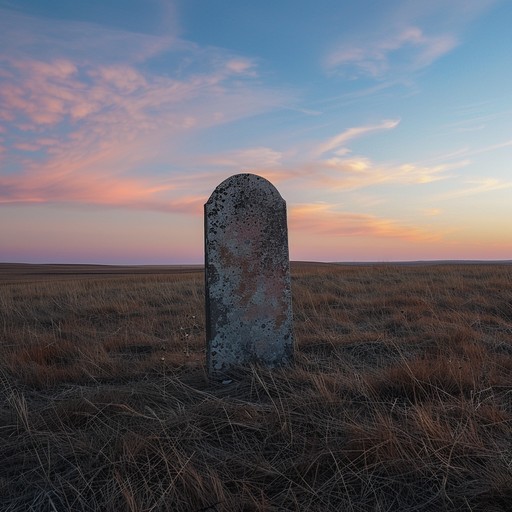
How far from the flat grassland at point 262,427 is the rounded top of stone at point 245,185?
5.44ft

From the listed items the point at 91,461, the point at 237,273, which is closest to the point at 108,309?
the point at 237,273

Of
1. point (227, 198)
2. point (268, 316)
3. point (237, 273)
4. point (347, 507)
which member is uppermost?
point (227, 198)

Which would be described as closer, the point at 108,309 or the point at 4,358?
the point at 4,358

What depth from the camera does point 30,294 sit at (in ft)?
35.7

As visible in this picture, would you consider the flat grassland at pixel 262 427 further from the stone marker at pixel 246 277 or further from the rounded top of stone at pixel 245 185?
the rounded top of stone at pixel 245 185

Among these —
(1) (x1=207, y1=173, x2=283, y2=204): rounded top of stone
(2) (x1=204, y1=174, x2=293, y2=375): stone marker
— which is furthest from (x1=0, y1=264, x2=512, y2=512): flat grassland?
(1) (x1=207, y1=173, x2=283, y2=204): rounded top of stone

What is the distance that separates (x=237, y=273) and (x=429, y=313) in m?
4.01

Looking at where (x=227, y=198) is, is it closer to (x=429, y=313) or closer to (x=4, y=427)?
(x=4, y=427)

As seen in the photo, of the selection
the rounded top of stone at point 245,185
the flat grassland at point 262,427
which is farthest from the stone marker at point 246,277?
the flat grassland at point 262,427

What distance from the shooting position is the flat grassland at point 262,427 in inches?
85.7

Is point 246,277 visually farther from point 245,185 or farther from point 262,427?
point 262,427

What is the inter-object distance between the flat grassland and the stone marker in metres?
0.25

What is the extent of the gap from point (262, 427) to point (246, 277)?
69.9 inches

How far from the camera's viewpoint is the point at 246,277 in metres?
4.44
